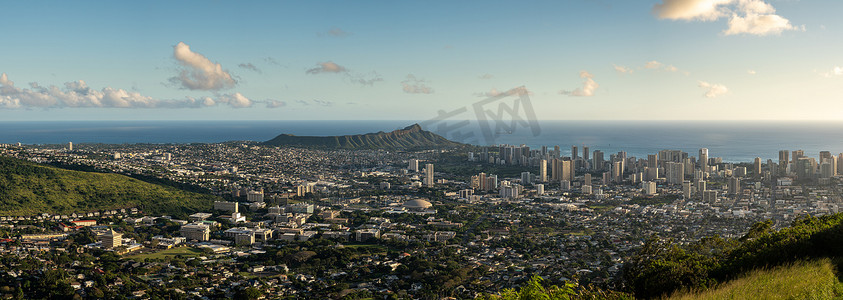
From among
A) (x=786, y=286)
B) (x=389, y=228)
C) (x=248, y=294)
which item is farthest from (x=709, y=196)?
(x=786, y=286)

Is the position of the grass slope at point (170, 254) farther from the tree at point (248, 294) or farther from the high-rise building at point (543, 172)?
the high-rise building at point (543, 172)

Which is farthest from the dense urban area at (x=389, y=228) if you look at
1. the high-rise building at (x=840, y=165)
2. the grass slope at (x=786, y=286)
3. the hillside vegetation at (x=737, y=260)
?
the grass slope at (x=786, y=286)

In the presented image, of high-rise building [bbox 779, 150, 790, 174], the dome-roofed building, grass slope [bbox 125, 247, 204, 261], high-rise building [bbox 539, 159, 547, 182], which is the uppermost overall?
high-rise building [bbox 779, 150, 790, 174]

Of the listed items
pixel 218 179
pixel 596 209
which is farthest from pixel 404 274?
pixel 218 179

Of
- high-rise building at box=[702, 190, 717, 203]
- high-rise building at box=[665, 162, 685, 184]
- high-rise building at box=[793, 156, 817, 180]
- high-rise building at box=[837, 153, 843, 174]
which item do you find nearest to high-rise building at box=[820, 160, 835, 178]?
high-rise building at box=[793, 156, 817, 180]

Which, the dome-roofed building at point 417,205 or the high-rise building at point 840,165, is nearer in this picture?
the dome-roofed building at point 417,205

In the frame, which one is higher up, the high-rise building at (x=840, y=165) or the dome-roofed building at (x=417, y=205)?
the high-rise building at (x=840, y=165)

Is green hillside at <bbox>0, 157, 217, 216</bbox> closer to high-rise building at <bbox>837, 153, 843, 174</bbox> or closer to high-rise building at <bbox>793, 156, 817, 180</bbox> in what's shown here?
high-rise building at <bbox>793, 156, 817, 180</bbox>

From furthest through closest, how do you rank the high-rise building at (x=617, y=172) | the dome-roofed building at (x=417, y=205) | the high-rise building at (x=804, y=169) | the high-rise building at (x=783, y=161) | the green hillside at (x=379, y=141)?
the green hillside at (x=379, y=141) < the high-rise building at (x=617, y=172) < the high-rise building at (x=783, y=161) < the high-rise building at (x=804, y=169) < the dome-roofed building at (x=417, y=205)
